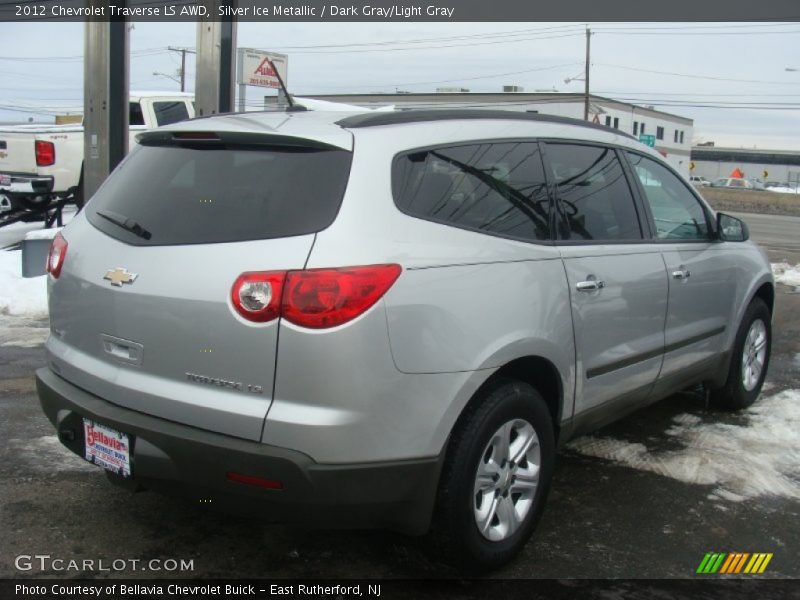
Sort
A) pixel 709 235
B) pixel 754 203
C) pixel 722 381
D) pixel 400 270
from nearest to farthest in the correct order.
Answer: pixel 400 270 → pixel 709 235 → pixel 722 381 → pixel 754 203

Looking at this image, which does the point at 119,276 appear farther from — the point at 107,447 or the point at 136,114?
the point at 136,114

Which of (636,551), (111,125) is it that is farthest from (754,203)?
(636,551)

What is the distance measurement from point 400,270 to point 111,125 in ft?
26.4

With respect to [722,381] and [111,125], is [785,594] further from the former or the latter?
[111,125]

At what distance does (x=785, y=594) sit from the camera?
10.0 ft

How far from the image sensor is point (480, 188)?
3143mm

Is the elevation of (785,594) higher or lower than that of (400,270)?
lower

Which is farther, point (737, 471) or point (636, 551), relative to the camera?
point (737, 471)

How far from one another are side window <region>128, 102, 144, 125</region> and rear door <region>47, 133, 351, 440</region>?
31.5 feet

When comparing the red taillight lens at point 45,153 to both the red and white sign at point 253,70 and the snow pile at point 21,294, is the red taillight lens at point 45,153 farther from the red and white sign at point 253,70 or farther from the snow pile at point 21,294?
the snow pile at point 21,294

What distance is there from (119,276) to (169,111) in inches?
404

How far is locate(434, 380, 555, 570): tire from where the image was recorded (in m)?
2.82

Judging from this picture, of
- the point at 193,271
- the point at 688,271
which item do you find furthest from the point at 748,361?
the point at 193,271

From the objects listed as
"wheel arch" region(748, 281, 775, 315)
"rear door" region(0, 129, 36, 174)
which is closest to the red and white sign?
"rear door" region(0, 129, 36, 174)
